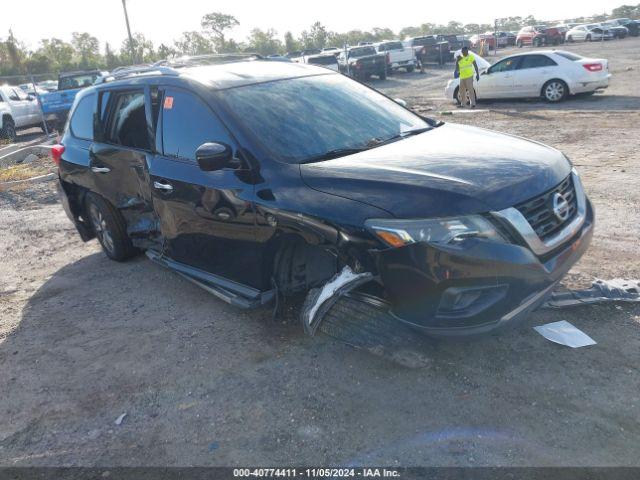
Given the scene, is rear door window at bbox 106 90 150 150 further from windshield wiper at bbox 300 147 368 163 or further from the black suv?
windshield wiper at bbox 300 147 368 163

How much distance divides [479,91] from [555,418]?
15551 millimetres

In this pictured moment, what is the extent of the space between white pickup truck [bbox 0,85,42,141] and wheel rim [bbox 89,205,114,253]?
48.2ft

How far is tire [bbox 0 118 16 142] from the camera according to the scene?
18297 mm

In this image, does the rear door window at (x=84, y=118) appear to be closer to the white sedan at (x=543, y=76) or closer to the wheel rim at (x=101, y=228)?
the wheel rim at (x=101, y=228)

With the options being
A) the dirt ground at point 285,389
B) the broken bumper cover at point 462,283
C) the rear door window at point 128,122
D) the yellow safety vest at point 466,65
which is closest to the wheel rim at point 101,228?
the dirt ground at point 285,389

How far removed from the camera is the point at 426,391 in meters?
3.20

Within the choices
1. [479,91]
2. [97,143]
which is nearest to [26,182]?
[97,143]

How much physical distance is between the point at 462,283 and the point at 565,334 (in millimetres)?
1115

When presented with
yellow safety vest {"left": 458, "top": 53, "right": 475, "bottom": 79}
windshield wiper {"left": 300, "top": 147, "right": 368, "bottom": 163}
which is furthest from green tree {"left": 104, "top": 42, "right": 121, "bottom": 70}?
windshield wiper {"left": 300, "top": 147, "right": 368, "bottom": 163}

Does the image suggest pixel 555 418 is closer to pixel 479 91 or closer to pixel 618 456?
pixel 618 456

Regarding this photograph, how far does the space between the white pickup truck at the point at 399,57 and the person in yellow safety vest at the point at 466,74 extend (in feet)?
47.1

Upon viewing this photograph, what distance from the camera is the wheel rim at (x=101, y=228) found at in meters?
5.73

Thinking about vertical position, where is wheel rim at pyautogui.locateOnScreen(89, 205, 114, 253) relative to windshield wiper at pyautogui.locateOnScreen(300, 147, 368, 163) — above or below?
below

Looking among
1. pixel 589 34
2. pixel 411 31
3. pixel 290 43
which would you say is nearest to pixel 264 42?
pixel 290 43
